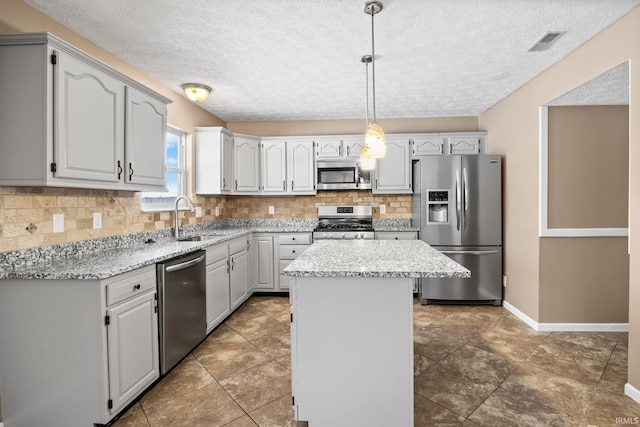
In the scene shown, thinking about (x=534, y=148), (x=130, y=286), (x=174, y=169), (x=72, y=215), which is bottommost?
(x=130, y=286)

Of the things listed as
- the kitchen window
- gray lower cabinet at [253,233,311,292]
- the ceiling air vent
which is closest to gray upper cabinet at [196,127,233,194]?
the kitchen window

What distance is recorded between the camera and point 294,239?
4324 mm

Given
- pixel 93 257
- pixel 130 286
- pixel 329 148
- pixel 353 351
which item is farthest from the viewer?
pixel 329 148

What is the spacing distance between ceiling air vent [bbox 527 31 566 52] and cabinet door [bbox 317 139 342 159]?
8.00 feet

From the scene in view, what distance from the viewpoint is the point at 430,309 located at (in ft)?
12.6

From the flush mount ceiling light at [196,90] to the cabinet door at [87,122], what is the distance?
41.7 inches

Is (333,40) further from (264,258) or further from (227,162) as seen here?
(264,258)

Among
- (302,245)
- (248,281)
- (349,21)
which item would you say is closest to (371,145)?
(349,21)

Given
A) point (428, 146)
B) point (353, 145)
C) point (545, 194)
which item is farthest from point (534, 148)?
point (353, 145)

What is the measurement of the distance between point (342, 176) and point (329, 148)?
44 cm

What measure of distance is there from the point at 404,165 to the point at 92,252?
12.0ft

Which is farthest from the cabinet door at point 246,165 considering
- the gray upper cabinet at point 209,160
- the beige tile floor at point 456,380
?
the beige tile floor at point 456,380

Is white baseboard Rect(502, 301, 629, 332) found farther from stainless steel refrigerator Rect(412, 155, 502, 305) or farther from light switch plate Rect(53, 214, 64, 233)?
light switch plate Rect(53, 214, 64, 233)

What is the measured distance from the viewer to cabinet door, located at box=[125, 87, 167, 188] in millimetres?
2359
